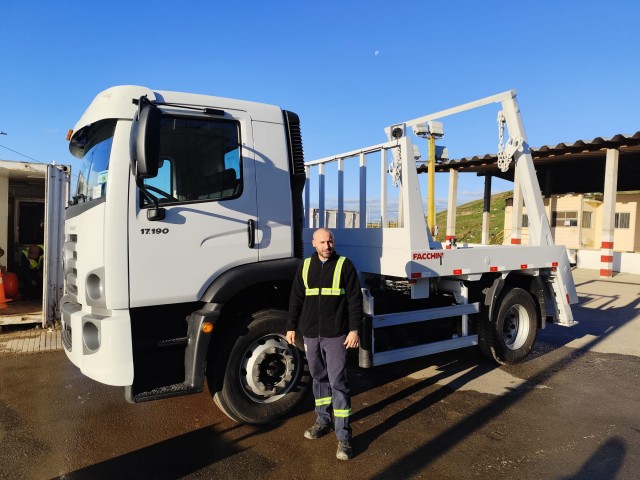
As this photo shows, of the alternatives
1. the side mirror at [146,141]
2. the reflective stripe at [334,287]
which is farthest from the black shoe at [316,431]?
the side mirror at [146,141]

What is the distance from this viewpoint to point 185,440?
12.7 feet

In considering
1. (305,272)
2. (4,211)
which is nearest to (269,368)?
(305,272)

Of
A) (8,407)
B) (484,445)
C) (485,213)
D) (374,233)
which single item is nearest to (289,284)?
(374,233)

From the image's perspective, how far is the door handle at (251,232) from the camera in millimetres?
3951

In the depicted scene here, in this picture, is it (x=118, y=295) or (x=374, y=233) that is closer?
(x=118, y=295)

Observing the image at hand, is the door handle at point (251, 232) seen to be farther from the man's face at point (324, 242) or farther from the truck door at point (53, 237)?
the truck door at point (53, 237)

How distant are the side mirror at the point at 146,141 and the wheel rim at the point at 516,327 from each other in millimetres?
4650

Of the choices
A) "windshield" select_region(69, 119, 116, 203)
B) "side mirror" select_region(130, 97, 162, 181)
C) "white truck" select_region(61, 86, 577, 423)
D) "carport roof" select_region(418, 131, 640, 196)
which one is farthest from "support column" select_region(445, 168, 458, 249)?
"side mirror" select_region(130, 97, 162, 181)

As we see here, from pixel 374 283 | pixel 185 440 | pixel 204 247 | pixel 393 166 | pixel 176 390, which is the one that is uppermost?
pixel 393 166

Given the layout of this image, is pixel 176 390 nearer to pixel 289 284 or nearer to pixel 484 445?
pixel 289 284

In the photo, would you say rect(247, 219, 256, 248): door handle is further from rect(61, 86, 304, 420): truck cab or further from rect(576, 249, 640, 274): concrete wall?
rect(576, 249, 640, 274): concrete wall

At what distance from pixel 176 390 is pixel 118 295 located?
0.83m

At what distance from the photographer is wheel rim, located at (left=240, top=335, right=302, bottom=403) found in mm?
3979

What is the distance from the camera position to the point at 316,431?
152 inches
